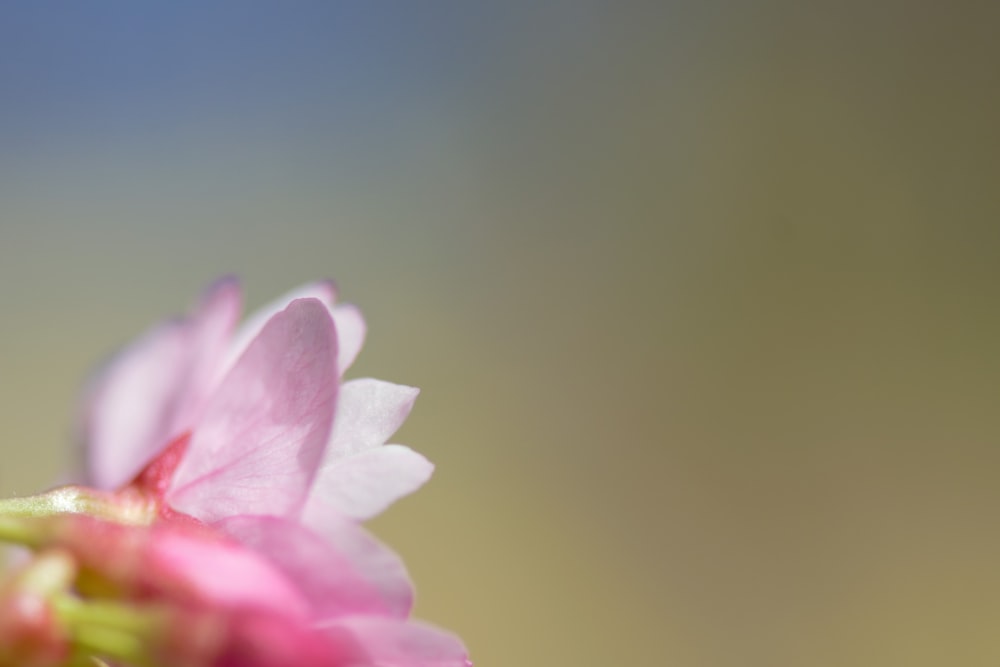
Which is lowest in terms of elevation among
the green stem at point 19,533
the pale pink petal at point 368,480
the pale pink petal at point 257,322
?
the green stem at point 19,533

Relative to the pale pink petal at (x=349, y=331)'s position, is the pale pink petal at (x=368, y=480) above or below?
A: below

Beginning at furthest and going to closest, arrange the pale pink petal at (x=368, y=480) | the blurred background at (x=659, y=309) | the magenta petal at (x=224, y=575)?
Result: the blurred background at (x=659, y=309)
the pale pink petal at (x=368, y=480)
the magenta petal at (x=224, y=575)

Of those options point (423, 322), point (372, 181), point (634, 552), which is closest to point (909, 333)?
point (634, 552)

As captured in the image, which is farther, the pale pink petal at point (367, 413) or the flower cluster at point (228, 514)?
the pale pink petal at point (367, 413)

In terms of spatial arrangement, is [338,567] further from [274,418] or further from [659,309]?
[659,309]

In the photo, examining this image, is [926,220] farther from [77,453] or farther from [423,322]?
[77,453]

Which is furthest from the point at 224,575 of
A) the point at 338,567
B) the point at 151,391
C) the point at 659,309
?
the point at 659,309

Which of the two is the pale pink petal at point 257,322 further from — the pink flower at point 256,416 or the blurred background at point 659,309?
the blurred background at point 659,309

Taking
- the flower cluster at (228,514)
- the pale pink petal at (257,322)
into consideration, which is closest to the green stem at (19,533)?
the flower cluster at (228,514)
